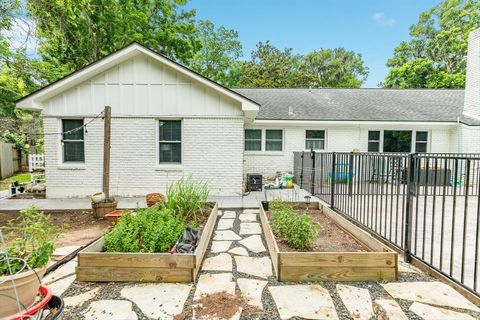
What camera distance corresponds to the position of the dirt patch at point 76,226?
14.2 ft

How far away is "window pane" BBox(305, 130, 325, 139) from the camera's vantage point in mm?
11414

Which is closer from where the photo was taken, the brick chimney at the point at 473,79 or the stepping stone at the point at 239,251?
the stepping stone at the point at 239,251

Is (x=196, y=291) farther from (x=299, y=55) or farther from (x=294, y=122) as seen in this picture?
(x=299, y=55)

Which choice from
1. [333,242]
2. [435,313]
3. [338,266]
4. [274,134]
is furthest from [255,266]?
[274,134]

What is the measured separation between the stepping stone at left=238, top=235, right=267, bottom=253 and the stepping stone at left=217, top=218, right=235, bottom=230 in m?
0.75

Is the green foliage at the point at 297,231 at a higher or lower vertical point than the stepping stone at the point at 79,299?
higher

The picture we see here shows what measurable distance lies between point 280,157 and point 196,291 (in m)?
9.03

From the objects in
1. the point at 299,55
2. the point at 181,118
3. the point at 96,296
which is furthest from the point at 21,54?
the point at 299,55

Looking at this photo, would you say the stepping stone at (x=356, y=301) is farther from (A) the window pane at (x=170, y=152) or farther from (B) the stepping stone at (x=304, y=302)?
(A) the window pane at (x=170, y=152)

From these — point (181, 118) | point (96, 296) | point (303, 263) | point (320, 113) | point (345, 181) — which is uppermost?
point (320, 113)

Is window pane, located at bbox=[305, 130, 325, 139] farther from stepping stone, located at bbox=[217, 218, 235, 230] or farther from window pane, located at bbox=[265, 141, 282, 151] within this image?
stepping stone, located at bbox=[217, 218, 235, 230]

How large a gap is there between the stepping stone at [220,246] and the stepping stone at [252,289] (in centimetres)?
96

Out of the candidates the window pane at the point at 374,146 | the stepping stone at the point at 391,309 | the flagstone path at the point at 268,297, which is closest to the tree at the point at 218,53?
the window pane at the point at 374,146

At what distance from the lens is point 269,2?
17.9 metres
